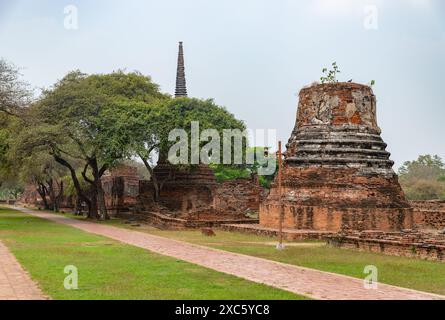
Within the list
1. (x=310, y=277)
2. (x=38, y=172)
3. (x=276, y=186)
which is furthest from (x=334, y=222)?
(x=38, y=172)

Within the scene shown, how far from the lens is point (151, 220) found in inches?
1241

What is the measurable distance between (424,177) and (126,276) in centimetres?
7055

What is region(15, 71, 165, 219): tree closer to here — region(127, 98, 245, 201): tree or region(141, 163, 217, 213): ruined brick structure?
region(127, 98, 245, 201): tree

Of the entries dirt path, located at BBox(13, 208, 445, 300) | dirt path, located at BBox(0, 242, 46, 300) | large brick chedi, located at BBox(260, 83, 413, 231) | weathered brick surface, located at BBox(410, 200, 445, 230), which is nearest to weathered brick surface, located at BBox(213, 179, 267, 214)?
weathered brick surface, located at BBox(410, 200, 445, 230)

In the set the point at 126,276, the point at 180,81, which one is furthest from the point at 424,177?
the point at 126,276

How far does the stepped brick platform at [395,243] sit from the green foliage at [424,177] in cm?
3979

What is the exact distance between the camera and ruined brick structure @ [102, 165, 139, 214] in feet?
142

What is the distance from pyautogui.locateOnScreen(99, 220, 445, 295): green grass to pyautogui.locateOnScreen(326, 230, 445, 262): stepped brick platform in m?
0.33

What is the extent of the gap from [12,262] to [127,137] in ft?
64.8

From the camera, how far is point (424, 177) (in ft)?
252

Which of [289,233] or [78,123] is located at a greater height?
[78,123]

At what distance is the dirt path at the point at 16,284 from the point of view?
9086 mm

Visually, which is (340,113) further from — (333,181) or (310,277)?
(310,277)

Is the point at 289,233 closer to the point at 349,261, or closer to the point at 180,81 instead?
the point at 349,261
